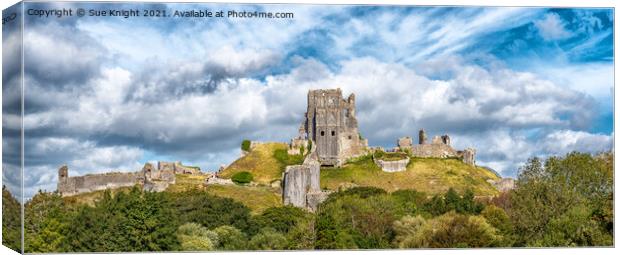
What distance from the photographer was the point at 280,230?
202 feet

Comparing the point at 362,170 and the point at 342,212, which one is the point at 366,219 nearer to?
the point at 342,212

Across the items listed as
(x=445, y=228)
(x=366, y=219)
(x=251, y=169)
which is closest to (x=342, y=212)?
(x=366, y=219)

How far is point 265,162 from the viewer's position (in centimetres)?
9694

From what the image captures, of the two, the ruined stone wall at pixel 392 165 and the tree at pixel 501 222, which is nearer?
the tree at pixel 501 222

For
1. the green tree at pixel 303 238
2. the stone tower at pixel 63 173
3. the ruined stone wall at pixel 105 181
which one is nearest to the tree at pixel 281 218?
the green tree at pixel 303 238

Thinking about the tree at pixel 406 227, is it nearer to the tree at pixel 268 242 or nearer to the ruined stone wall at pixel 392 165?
the tree at pixel 268 242

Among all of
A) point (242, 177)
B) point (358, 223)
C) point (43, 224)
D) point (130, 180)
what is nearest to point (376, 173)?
point (242, 177)

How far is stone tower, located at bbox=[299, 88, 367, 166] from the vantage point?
323 ft

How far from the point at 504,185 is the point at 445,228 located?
4379 centimetres

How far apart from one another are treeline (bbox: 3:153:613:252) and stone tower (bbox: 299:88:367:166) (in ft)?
112

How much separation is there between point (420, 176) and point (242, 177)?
1669 cm

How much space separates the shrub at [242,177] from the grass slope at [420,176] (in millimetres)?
6364

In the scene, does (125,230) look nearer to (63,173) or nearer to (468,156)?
(63,173)

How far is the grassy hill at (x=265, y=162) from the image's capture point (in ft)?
308
